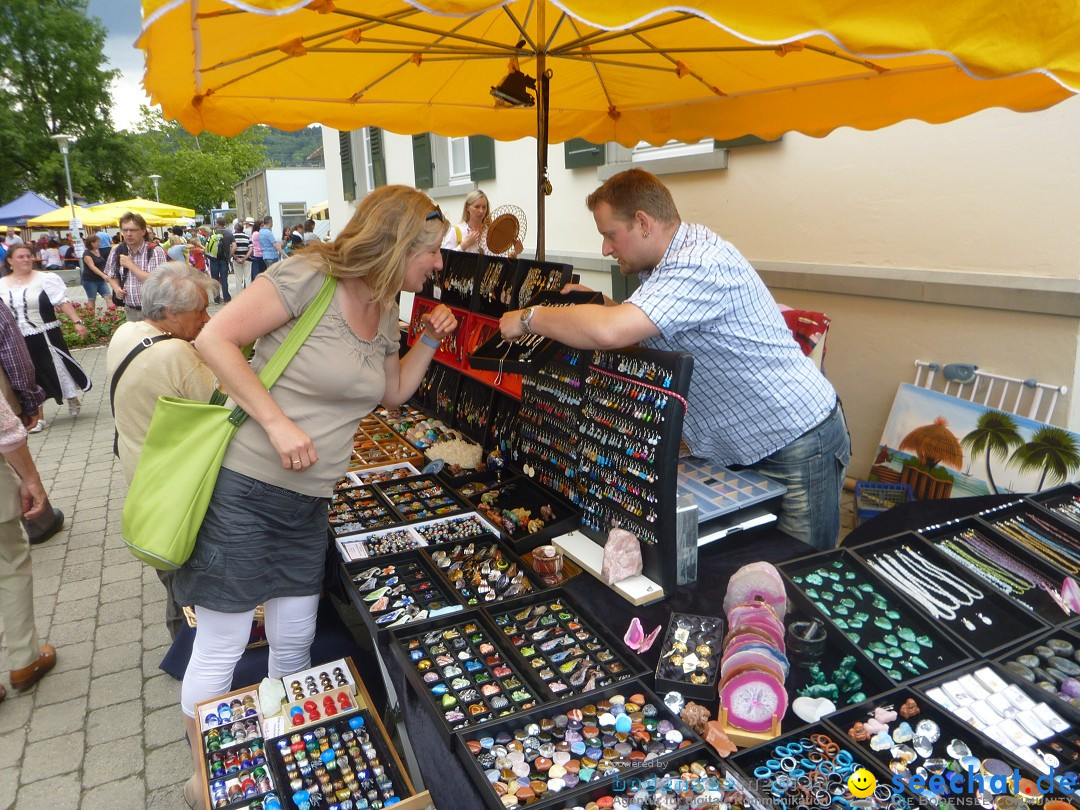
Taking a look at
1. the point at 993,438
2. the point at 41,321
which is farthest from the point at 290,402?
the point at 41,321

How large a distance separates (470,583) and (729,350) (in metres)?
1.09

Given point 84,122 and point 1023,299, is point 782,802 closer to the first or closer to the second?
point 1023,299

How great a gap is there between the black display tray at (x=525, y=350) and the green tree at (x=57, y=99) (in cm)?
3871

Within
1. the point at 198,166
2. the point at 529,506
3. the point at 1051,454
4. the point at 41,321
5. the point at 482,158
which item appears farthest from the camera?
the point at 198,166

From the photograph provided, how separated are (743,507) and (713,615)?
17.1 inches

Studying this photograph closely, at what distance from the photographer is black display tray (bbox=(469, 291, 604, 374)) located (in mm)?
2350

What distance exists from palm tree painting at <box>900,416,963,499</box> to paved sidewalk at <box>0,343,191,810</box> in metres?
4.17

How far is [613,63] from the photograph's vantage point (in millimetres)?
3324

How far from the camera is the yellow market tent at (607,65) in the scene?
1.46 m

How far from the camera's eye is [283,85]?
11.0ft

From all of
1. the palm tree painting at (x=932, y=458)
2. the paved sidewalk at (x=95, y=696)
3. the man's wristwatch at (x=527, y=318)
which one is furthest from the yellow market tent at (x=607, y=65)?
the paved sidewalk at (x=95, y=696)

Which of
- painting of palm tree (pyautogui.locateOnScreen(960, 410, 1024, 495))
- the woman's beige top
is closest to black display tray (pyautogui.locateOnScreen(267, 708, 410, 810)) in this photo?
the woman's beige top

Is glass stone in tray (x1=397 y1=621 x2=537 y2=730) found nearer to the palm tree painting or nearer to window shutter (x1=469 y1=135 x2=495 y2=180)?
the palm tree painting

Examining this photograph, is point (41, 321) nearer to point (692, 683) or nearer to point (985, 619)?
point (692, 683)
